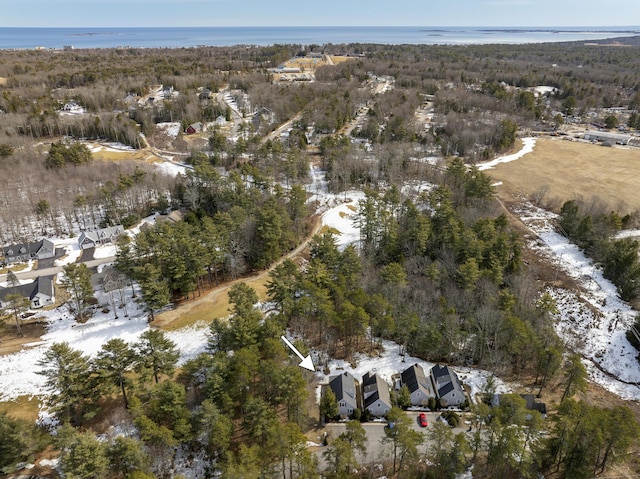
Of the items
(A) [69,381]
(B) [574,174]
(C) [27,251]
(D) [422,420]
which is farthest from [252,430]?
(B) [574,174]

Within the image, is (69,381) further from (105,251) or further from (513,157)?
(513,157)

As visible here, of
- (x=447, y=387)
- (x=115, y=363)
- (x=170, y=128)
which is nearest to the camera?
(x=115, y=363)

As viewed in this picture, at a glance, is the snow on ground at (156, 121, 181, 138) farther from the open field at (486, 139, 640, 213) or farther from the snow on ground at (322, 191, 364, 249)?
the open field at (486, 139, 640, 213)

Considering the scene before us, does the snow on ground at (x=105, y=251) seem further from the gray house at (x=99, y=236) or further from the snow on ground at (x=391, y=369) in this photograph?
the snow on ground at (x=391, y=369)

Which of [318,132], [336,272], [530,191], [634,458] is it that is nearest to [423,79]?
[318,132]

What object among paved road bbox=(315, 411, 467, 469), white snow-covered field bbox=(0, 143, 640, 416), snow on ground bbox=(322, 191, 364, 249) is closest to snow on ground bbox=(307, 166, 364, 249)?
snow on ground bbox=(322, 191, 364, 249)

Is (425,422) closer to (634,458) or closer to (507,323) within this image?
(507,323)
